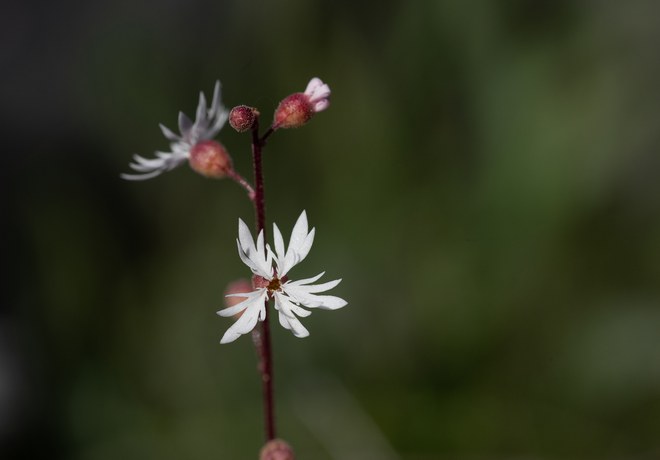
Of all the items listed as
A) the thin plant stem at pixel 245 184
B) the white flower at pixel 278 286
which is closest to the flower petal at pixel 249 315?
the white flower at pixel 278 286

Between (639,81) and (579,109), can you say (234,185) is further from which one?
(639,81)

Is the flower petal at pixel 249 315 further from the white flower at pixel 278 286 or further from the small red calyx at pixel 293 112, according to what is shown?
the small red calyx at pixel 293 112

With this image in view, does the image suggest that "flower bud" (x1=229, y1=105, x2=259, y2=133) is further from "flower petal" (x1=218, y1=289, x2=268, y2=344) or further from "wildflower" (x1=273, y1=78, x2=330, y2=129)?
"flower petal" (x1=218, y1=289, x2=268, y2=344)

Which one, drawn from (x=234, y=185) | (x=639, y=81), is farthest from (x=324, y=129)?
(x=639, y=81)

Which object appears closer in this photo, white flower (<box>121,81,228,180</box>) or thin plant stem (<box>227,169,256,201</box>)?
thin plant stem (<box>227,169,256,201</box>)

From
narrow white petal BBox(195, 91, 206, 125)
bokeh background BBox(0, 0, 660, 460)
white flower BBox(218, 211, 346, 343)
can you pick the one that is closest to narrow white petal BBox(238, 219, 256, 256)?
white flower BBox(218, 211, 346, 343)

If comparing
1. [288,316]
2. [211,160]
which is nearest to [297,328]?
[288,316]
